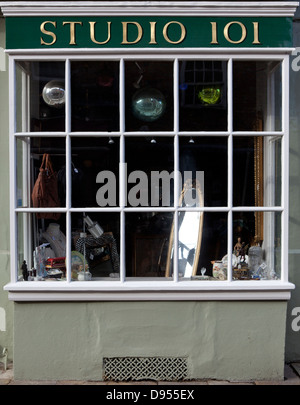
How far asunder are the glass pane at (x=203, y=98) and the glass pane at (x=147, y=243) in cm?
101

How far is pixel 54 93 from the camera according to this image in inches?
197

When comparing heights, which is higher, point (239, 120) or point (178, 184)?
point (239, 120)

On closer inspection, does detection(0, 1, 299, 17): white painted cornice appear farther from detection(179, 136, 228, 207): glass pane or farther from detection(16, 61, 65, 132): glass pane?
detection(179, 136, 228, 207): glass pane

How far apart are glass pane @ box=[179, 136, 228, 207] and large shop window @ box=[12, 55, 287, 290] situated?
11 millimetres

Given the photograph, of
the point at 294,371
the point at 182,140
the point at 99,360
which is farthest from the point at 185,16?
the point at 294,371

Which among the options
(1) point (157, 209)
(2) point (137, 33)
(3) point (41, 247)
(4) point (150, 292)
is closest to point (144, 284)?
(4) point (150, 292)

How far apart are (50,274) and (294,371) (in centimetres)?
262

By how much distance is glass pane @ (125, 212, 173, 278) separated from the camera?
16.5ft

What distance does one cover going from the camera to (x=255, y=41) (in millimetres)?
4496

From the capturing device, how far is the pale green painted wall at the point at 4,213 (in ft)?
16.6

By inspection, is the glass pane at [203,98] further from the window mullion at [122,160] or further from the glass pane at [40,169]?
the glass pane at [40,169]

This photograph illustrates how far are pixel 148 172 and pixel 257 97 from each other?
1.41 meters

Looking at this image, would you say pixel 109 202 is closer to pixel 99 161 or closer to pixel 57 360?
pixel 99 161

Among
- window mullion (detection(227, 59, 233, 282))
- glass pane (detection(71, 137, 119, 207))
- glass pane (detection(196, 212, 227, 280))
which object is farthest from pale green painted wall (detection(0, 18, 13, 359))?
window mullion (detection(227, 59, 233, 282))
